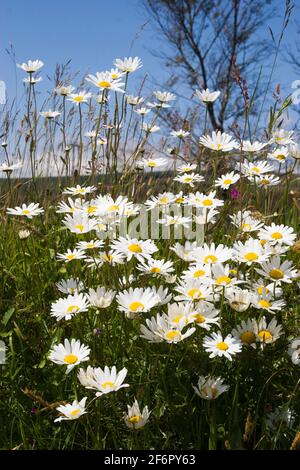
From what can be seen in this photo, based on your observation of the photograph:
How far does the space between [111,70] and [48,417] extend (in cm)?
141

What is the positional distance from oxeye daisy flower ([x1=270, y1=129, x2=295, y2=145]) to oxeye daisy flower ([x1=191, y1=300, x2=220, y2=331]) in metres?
1.09

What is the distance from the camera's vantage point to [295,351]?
157 cm

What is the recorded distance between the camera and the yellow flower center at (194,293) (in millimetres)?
1505

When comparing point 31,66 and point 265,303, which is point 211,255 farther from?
point 31,66

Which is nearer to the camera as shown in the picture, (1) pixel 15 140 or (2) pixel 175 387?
(2) pixel 175 387

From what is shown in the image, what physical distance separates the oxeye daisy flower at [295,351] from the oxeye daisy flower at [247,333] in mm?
112

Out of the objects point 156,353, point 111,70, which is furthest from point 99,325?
point 111,70

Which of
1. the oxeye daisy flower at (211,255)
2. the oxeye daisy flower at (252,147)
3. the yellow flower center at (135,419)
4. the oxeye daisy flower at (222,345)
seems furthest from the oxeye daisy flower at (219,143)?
the yellow flower center at (135,419)

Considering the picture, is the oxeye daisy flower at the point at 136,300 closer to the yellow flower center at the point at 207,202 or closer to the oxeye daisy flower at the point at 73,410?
the oxeye daisy flower at the point at 73,410

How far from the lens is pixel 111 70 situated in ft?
7.97

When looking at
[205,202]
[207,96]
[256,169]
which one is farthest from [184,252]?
[207,96]
